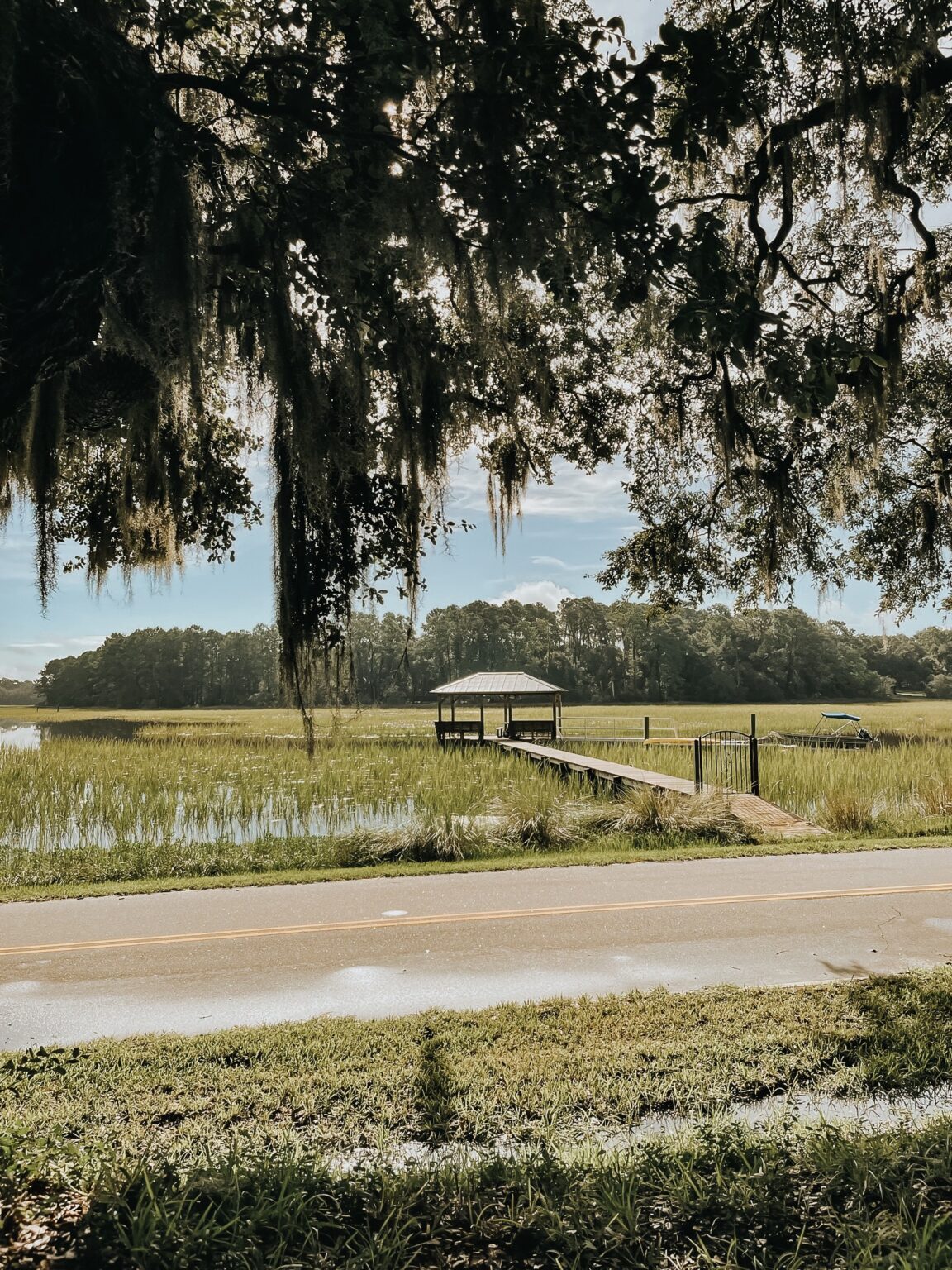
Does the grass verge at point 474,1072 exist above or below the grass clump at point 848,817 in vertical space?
above

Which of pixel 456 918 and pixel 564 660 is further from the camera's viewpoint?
pixel 564 660

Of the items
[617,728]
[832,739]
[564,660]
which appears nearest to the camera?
[832,739]

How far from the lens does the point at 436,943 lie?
633 cm

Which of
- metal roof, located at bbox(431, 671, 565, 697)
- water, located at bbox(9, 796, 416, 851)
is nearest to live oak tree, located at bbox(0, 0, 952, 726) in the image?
water, located at bbox(9, 796, 416, 851)

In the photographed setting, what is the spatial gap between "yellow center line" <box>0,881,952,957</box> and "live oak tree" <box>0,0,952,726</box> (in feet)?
9.37

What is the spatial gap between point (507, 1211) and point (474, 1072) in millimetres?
1231

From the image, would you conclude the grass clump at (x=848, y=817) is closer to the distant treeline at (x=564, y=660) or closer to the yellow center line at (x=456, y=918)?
the yellow center line at (x=456, y=918)

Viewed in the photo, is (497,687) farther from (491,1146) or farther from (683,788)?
(491,1146)

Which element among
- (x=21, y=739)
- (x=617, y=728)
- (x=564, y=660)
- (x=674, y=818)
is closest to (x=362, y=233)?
(x=674, y=818)

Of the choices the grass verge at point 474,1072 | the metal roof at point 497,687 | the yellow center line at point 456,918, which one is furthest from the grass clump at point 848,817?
the metal roof at point 497,687

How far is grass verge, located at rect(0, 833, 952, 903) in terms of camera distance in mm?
8969

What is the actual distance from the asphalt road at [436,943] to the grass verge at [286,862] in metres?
0.52

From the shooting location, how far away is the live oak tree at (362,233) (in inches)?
128

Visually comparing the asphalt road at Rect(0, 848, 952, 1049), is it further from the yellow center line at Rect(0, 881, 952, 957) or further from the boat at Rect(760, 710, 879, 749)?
the boat at Rect(760, 710, 879, 749)
